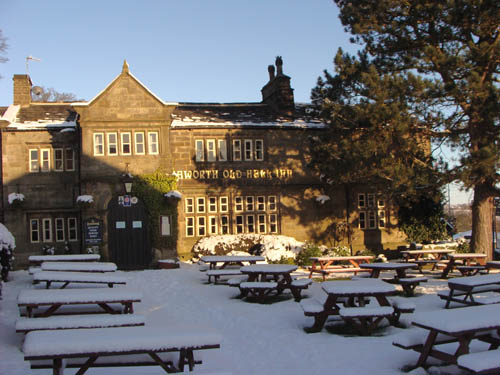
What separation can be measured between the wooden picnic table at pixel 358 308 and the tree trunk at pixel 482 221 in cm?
1023

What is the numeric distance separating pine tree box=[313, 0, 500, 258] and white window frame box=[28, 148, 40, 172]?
38.6 ft

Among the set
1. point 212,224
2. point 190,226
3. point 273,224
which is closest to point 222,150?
point 212,224

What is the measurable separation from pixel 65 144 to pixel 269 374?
1791cm

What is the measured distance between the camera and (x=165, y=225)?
2198 cm

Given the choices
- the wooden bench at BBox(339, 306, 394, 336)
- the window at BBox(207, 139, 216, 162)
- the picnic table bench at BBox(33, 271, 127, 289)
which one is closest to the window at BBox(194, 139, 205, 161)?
the window at BBox(207, 139, 216, 162)

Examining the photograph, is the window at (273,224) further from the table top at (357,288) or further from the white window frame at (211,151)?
the table top at (357,288)

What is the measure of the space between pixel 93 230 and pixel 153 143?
13.5 feet

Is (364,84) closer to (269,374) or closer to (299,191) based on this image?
(299,191)

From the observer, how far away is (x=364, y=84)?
18.6 meters

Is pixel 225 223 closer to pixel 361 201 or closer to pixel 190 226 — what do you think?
pixel 190 226

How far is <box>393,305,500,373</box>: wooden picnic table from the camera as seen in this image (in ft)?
21.4

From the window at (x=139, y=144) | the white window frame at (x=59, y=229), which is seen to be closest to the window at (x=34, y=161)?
the white window frame at (x=59, y=229)

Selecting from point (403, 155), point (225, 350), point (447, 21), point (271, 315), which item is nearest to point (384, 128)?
point (403, 155)

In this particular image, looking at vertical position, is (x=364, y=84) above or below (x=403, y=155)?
above
